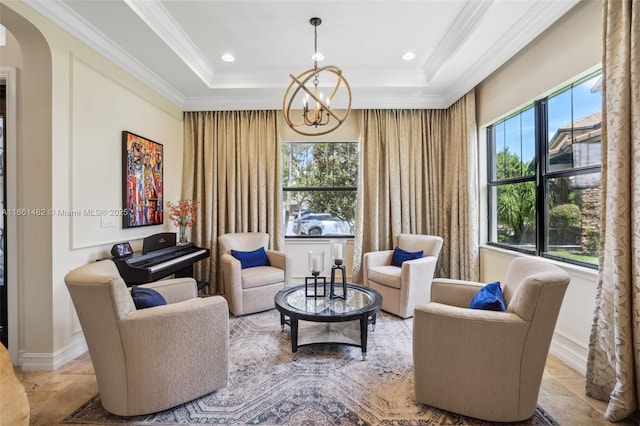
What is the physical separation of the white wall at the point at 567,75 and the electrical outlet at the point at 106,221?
419cm

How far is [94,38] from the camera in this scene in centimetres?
260

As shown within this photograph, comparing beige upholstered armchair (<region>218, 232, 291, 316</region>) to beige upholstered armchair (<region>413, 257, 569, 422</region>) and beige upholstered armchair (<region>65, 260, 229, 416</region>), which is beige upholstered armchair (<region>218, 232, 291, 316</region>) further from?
beige upholstered armchair (<region>413, 257, 569, 422</region>)

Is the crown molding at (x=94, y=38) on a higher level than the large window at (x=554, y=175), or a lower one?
higher

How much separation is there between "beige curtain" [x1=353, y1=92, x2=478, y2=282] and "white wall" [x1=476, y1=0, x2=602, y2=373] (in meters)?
1.15

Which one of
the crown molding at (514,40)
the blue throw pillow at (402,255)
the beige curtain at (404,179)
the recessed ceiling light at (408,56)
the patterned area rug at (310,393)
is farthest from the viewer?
the beige curtain at (404,179)

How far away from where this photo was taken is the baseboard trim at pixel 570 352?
2236 mm

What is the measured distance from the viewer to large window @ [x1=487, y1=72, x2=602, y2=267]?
2355 mm

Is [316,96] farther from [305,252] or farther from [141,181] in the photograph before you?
[305,252]

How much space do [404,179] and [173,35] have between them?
334 centimetres

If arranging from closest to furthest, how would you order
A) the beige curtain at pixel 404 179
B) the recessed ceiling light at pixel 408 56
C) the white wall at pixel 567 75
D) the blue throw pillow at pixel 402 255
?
1. the white wall at pixel 567 75
2. the recessed ceiling light at pixel 408 56
3. the blue throw pillow at pixel 402 255
4. the beige curtain at pixel 404 179

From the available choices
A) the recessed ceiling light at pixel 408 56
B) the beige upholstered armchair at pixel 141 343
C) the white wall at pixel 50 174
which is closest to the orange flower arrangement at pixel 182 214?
the white wall at pixel 50 174

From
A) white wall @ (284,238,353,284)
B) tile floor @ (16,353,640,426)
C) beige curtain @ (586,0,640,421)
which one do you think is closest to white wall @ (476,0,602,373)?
tile floor @ (16,353,640,426)

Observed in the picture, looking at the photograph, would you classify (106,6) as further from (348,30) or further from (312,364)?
(312,364)

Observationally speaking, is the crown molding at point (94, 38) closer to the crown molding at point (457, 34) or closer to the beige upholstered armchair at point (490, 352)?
the crown molding at point (457, 34)
